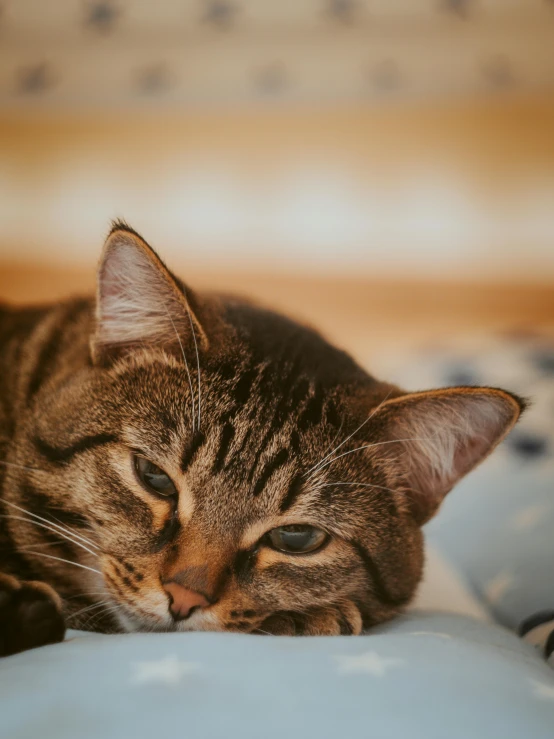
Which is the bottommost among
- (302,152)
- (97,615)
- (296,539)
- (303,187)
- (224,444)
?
(97,615)

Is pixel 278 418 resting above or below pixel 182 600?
above

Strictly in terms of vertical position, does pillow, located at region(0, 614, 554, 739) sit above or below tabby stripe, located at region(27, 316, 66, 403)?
below

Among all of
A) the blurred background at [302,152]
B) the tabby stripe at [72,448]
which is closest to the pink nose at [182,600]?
the tabby stripe at [72,448]

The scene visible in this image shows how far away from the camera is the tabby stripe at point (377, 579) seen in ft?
2.66

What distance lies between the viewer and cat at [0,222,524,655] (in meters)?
0.74

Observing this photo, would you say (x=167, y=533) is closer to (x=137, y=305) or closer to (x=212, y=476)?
(x=212, y=476)

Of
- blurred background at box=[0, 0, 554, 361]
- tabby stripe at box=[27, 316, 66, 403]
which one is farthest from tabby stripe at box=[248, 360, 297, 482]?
blurred background at box=[0, 0, 554, 361]

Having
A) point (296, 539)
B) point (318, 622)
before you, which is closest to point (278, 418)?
point (296, 539)

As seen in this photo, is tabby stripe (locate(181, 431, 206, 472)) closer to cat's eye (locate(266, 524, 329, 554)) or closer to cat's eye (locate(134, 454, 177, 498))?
cat's eye (locate(134, 454, 177, 498))

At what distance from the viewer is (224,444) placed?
778 millimetres

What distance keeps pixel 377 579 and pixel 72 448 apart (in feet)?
1.44

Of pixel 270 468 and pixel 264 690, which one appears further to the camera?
pixel 270 468

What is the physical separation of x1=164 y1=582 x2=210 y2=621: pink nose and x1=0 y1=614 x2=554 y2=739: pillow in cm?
10

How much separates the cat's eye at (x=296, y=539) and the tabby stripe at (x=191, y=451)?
13cm
